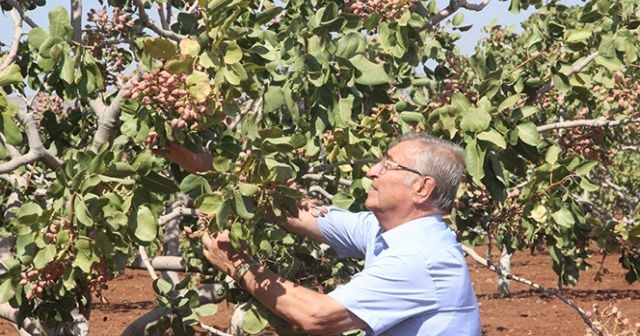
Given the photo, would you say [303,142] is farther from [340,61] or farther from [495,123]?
[495,123]

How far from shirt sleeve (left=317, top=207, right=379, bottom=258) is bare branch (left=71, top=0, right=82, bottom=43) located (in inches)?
58.1

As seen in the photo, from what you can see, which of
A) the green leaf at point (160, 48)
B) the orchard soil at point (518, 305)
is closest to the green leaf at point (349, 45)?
the green leaf at point (160, 48)

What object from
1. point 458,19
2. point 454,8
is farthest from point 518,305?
point 454,8

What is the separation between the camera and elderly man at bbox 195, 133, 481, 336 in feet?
11.4

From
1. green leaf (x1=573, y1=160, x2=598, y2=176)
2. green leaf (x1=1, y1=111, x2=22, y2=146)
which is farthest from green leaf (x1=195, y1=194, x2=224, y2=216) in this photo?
Result: green leaf (x1=573, y1=160, x2=598, y2=176)

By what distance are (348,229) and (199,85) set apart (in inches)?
44.6

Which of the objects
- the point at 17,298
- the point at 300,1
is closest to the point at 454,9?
the point at 300,1

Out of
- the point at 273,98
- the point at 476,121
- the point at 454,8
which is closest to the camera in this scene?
the point at 273,98

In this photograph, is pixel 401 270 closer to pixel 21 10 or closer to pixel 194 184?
pixel 194 184

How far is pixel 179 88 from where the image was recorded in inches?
134

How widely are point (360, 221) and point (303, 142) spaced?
0.71 metres

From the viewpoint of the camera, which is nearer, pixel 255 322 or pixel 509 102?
pixel 255 322

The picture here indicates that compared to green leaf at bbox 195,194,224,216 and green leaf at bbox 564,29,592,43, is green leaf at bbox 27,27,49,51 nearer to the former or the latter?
green leaf at bbox 195,194,224,216

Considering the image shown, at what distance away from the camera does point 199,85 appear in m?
3.33
